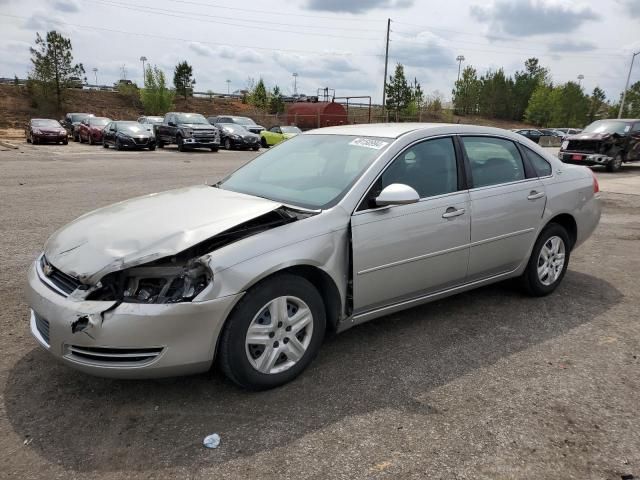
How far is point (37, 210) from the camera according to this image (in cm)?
856

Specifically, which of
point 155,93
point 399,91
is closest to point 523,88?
point 399,91

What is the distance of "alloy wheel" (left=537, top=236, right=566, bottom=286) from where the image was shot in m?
4.77

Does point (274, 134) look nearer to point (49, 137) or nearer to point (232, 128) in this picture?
point (232, 128)

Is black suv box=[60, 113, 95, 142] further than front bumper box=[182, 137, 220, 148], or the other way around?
black suv box=[60, 113, 95, 142]

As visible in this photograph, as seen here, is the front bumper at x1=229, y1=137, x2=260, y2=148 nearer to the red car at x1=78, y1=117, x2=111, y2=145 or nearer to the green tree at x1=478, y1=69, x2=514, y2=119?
the red car at x1=78, y1=117, x2=111, y2=145

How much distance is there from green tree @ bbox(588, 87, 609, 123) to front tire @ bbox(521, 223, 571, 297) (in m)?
87.2

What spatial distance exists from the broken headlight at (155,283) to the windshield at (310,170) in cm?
97

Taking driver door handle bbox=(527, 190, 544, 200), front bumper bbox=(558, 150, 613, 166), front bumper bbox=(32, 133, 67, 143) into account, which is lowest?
front bumper bbox=(32, 133, 67, 143)

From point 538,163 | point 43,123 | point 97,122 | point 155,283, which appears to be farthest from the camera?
point 97,122

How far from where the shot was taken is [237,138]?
26344 millimetres

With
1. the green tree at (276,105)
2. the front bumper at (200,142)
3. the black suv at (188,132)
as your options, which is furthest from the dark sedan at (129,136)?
the green tree at (276,105)

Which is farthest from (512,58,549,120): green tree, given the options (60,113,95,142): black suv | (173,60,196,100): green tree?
(60,113,95,142): black suv

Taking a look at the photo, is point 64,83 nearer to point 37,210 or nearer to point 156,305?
point 37,210

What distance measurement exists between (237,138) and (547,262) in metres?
23.1
